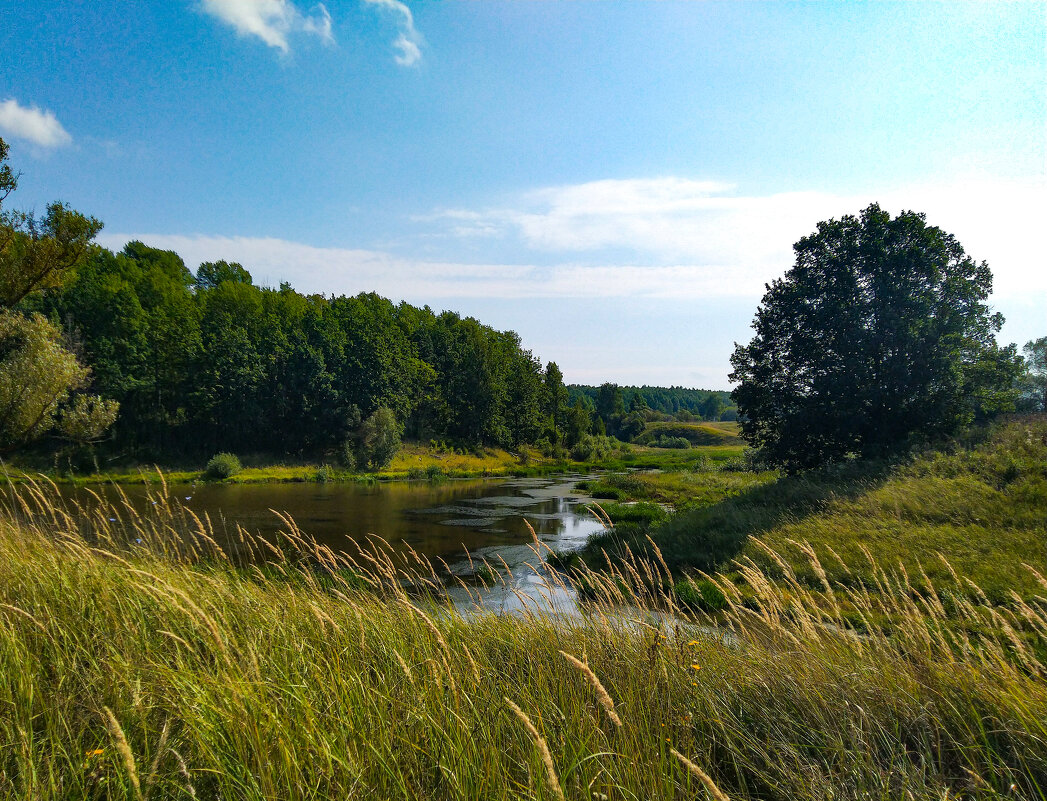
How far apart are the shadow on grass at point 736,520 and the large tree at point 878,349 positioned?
2056mm

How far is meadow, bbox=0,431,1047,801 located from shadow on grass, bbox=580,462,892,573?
10.6 m

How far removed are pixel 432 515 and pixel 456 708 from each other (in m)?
25.5

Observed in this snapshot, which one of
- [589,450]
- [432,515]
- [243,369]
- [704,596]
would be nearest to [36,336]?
[432,515]

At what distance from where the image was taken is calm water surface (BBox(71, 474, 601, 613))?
61.2ft

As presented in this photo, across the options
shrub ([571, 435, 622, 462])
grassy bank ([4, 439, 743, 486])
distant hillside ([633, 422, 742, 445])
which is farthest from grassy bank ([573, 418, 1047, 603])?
distant hillside ([633, 422, 742, 445])

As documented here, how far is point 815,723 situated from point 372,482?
4185 centimetres

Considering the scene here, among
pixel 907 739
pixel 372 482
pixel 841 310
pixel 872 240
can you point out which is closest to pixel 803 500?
pixel 841 310

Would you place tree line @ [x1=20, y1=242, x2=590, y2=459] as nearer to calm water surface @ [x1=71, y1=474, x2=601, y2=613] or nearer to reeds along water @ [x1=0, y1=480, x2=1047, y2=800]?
calm water surface @ [x1=71, y1=474, x2=601, y2=613]

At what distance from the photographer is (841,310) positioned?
20438mm

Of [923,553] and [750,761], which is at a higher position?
[750,761]

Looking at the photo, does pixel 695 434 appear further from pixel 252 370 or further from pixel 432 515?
pixel 432 515

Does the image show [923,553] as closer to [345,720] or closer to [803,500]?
[803,500]

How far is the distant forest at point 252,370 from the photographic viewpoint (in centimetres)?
4706

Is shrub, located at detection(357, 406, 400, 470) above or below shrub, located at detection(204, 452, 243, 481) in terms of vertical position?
above
